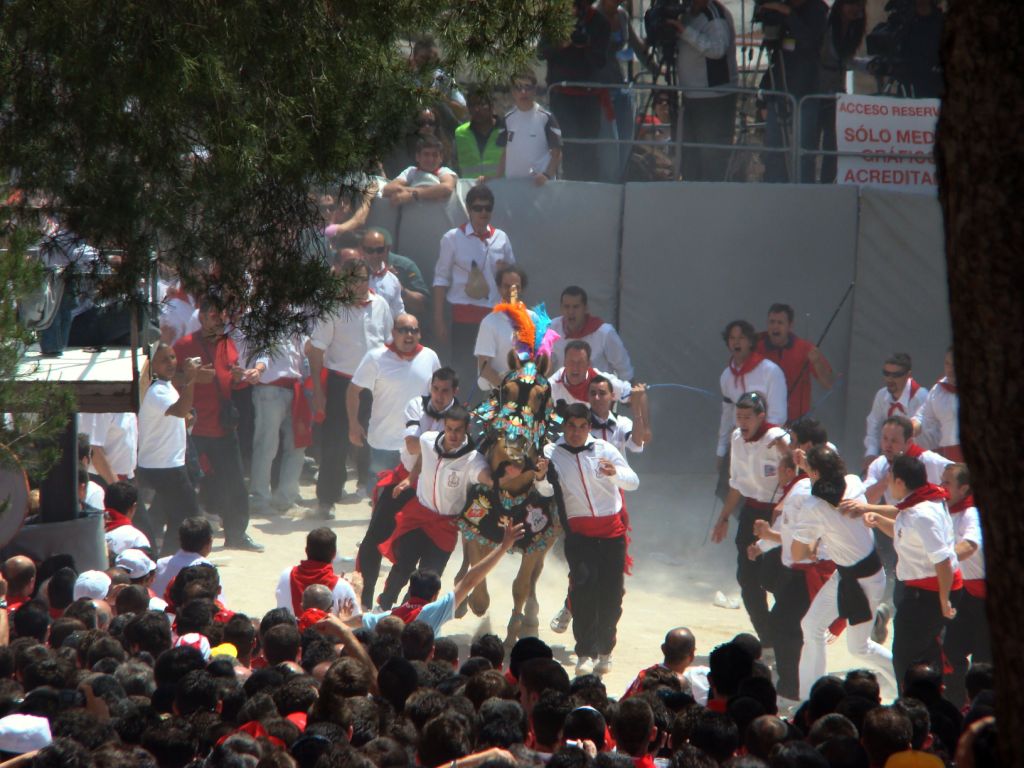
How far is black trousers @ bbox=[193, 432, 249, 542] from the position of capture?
10828 mm

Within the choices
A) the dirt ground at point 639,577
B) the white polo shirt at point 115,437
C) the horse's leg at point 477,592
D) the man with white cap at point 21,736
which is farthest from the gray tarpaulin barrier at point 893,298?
the man with white cap at point 21,736

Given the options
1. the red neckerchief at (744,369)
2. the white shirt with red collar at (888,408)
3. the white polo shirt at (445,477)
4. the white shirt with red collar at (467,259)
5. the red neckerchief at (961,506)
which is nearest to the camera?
the red neckerchief at (961,506)

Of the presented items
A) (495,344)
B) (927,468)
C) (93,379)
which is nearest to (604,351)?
(495,344)

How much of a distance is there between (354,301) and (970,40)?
12.6 feet

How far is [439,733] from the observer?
484cm

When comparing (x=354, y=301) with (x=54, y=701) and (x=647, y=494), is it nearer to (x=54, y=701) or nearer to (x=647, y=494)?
(x=54, y=701)

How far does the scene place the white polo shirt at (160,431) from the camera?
1015cm

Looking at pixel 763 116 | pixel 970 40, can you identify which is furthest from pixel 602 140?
pixel 970 40

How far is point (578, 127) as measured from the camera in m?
13.2

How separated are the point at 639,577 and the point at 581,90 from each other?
4.78m

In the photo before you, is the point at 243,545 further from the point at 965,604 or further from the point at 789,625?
the point at 965,604

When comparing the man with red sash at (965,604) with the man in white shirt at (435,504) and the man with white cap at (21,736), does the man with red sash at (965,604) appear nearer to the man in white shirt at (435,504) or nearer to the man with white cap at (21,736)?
the man in white shirt at (435,504)

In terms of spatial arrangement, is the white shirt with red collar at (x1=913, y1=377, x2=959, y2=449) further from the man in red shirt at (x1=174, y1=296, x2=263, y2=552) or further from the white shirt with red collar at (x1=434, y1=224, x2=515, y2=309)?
the man in red shirt at (x1=174, y1=296, x2=263, y2=552)

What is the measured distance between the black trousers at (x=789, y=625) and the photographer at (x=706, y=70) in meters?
5.64
